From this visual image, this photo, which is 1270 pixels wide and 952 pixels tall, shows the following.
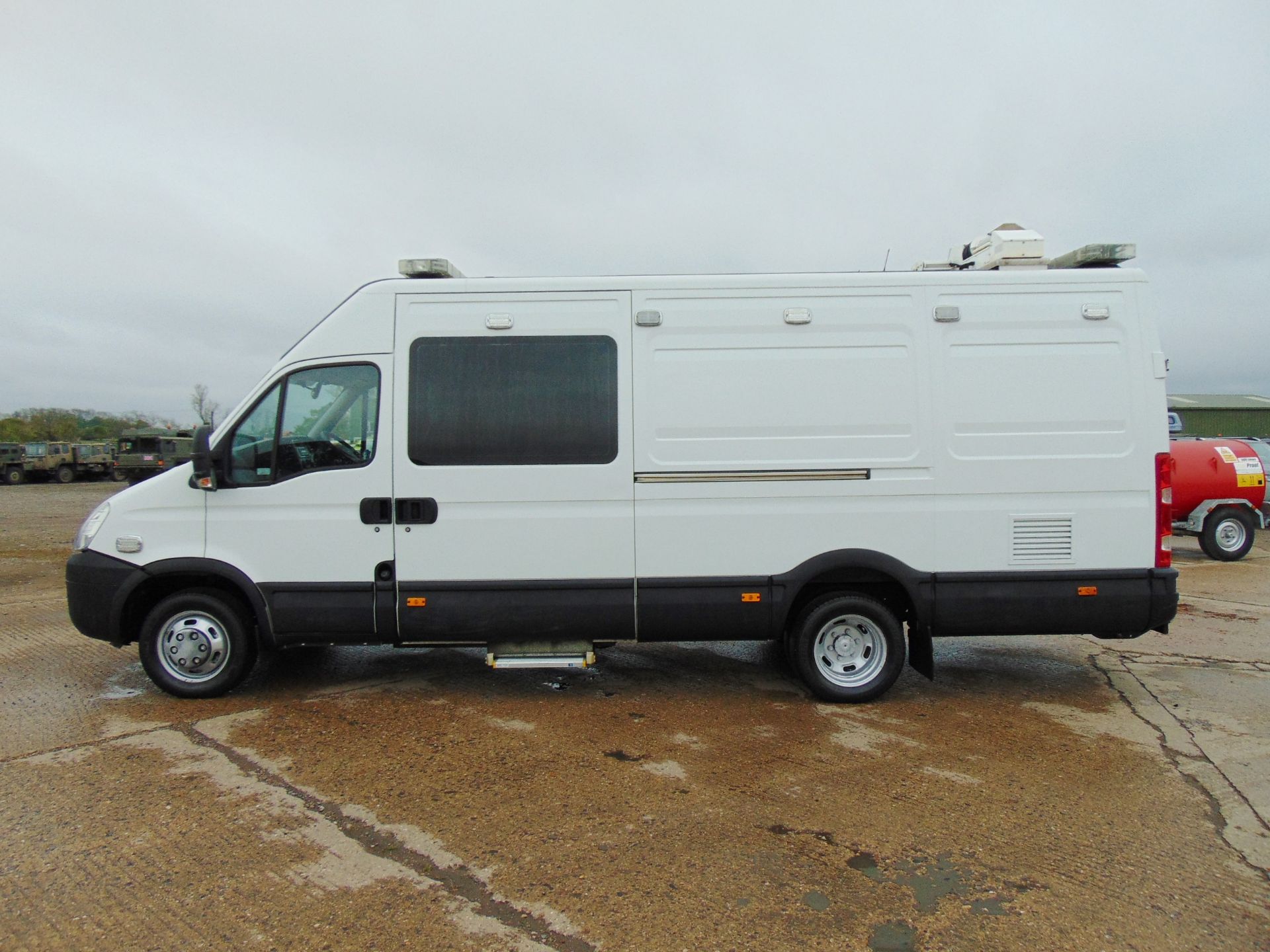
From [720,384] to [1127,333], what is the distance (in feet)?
8.37

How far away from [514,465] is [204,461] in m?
1.92

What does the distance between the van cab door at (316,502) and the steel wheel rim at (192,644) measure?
0.45 m

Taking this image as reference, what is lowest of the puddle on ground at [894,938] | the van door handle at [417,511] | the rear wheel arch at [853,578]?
the puddle on ground at [894,938]

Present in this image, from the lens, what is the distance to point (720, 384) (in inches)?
205

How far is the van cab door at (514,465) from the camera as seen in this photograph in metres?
5.21

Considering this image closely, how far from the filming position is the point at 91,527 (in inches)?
213

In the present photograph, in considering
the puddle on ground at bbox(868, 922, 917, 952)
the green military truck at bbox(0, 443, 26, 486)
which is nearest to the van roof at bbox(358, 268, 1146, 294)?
the puddle on ground at bbox(868, 922, 917, 952)

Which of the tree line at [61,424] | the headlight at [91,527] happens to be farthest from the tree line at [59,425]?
the headlight at [91,527]

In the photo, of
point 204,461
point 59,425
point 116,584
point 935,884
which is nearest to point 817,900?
point 935,884

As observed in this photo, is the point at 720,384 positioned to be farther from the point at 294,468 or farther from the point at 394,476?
the point at 294,468

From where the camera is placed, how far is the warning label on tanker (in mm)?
12422

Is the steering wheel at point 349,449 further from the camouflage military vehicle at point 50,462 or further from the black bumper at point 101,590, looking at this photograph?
the camouflage military vehicle at point 50,462

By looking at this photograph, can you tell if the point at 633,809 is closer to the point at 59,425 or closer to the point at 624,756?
the point at 624,756

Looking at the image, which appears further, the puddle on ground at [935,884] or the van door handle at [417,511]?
the van door handle at [417,511]
